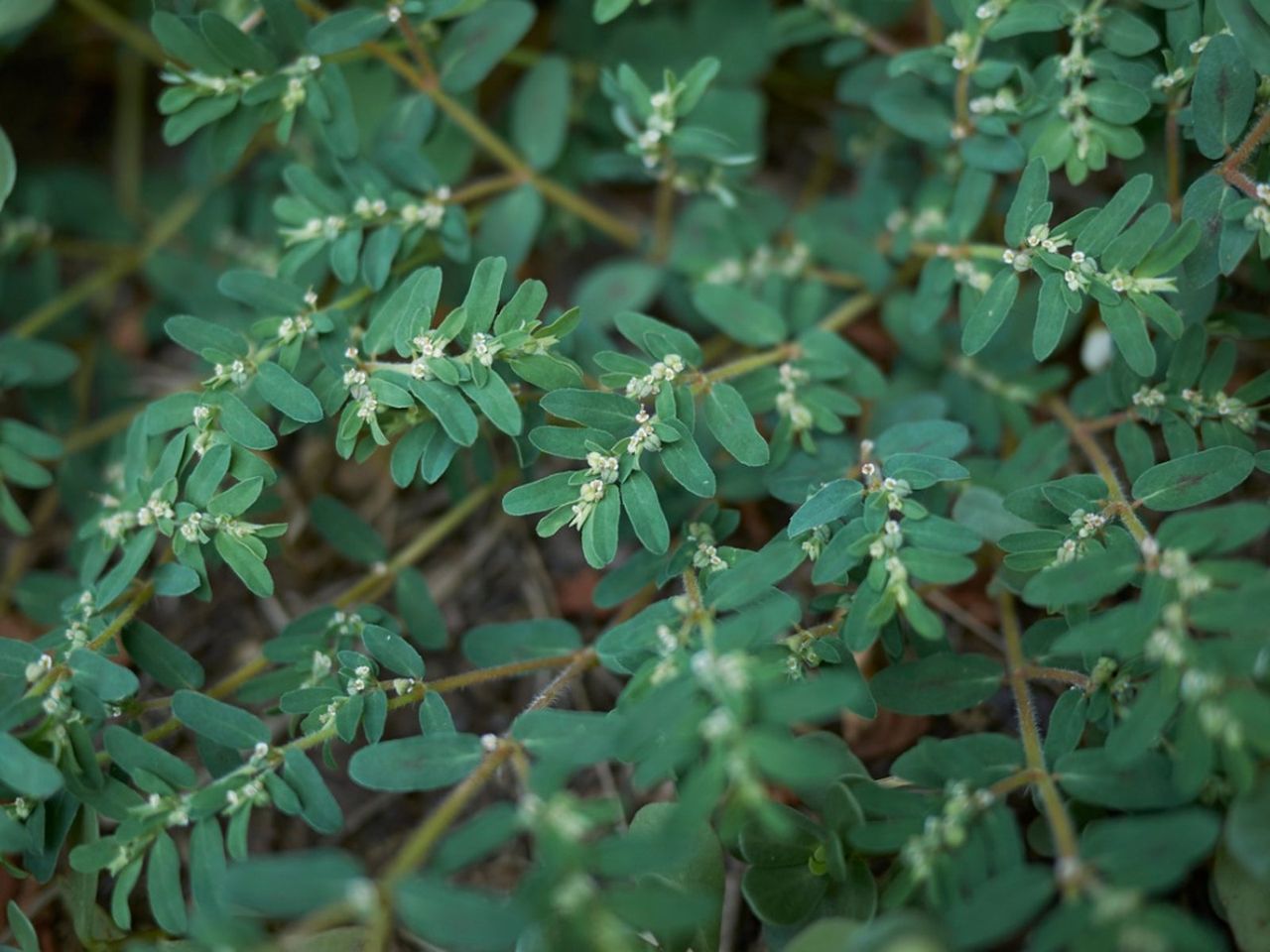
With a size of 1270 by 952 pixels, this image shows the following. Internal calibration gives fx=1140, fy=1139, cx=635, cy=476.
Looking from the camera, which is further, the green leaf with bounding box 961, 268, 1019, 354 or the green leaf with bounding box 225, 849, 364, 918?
the green leaf with bounding box 961, 268, 1019, 354

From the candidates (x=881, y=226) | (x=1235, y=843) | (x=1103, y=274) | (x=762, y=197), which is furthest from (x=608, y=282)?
(x=1235, y=843)

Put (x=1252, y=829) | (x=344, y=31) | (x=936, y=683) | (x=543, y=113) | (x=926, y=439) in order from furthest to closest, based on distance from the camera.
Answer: (x=543, y=113) → (x=344, y=31) → (x=926, y=439) → (x=936, y=683) → (x=1252, y=829)

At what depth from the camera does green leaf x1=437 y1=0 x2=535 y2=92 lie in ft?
10.8

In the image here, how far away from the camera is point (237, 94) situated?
312cm

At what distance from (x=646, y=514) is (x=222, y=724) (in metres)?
1.10

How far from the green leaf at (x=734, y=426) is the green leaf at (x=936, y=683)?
61 cm

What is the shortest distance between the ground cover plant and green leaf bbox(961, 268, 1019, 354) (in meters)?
0.01

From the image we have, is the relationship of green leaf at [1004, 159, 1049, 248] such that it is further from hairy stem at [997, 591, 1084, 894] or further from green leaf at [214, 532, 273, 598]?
green leaf at [214, 532, 273, 598]

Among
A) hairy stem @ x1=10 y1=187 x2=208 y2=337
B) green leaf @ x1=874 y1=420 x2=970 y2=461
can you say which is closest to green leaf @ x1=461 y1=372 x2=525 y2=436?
green leaf @ x1=874 y1=420 x2=970 y2=461

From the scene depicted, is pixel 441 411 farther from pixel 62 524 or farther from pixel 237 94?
pixel 62 524

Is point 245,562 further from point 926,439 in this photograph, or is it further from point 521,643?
point 926,439

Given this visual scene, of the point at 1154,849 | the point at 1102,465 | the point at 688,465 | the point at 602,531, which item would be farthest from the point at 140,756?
the point at 1102,465

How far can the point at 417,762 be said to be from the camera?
2.45m

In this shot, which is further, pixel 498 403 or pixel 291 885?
pixel 498 403
